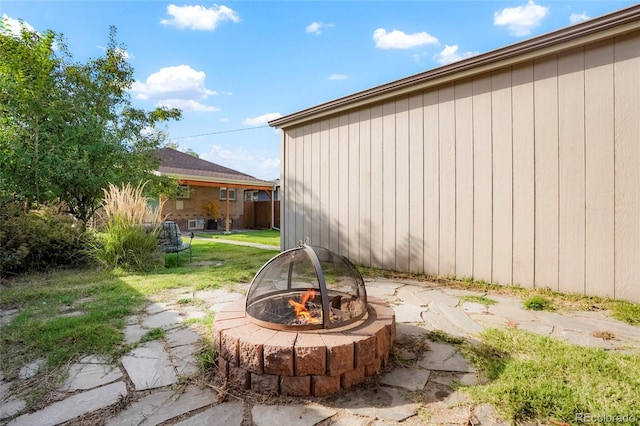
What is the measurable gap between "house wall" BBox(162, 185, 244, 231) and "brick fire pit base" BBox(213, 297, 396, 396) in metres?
11.9

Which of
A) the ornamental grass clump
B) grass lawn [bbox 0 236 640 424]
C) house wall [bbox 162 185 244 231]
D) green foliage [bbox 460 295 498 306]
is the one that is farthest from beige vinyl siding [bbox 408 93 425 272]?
house wall [bbox 162 185 244 231]

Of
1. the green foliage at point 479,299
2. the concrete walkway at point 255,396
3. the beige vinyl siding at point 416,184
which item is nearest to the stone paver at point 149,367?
the concrete walkway at point 255,396

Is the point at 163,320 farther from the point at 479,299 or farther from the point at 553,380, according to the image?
the point at 479,299

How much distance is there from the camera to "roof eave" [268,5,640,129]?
2.88 meters

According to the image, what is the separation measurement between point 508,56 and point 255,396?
4.00 m

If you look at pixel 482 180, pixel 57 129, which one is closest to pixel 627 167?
pixel 482 180

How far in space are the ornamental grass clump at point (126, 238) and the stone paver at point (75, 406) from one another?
3.27 meters

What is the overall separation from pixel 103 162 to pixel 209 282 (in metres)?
3.87

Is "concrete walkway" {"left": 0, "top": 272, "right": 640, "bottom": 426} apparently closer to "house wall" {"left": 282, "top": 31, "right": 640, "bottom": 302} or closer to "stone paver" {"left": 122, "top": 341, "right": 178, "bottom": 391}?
"stone paver" {"left": 122, "top": 341, "right": 178, "bottom": 391}

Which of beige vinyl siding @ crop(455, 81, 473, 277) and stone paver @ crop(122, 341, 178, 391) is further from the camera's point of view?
beige vinyl siding @ crop(455, 81, 473, 277)

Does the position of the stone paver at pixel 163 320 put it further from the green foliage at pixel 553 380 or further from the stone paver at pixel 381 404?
the green foliage at pixel 553 380

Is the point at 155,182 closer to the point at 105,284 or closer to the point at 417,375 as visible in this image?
the point at 105,284

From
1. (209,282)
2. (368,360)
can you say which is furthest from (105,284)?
(368,360)

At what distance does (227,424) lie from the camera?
1.37 meters
